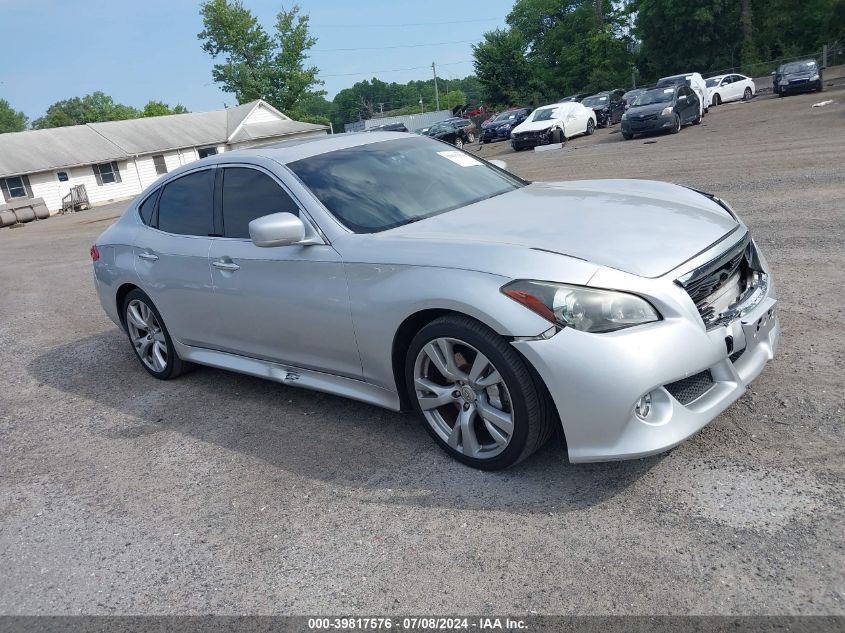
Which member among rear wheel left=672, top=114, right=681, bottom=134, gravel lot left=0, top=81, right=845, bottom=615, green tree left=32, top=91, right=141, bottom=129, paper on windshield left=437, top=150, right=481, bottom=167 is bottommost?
gravel lot left=0, top=81, right=845, bottom=615

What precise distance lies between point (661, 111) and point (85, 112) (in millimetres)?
127335

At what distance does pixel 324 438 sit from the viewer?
443 centimetres

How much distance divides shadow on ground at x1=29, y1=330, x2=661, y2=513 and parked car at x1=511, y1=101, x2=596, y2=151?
22480 mm

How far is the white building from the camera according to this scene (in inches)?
1741

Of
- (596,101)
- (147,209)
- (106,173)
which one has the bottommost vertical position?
(596,101)

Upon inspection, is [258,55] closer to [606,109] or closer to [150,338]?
[606,109]

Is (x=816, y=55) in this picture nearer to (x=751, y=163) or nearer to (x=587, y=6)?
(x=587, y=6)

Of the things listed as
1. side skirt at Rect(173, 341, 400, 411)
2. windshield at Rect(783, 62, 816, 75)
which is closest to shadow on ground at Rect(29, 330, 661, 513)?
Answer: side skirt at Rect(173, 341, 400, 411)

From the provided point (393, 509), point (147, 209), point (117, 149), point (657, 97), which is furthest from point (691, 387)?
point (117, 149)

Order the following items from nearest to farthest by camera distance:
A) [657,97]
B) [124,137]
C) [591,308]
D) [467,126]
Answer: [591,308] < [657,97] < [467,126] < [124,137]

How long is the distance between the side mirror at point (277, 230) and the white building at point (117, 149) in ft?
124

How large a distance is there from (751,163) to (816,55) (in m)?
37.8

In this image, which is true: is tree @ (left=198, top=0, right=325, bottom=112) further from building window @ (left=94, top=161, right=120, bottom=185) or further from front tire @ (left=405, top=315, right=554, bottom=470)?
front tire @ (left=405, top=315, right=554, bottom=470)

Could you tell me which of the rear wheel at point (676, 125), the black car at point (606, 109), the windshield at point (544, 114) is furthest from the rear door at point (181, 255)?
the black car at point (606, 109)
